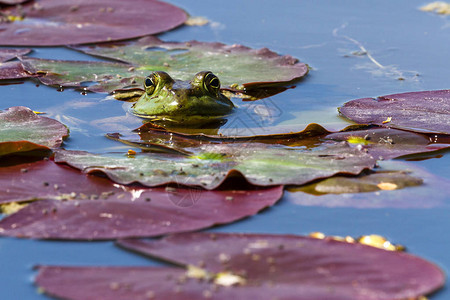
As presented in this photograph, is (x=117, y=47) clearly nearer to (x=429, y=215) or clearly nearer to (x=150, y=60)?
(x=150, y=60)

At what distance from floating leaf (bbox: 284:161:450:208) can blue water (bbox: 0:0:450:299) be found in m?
0.05

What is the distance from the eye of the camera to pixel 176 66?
5.96 meters

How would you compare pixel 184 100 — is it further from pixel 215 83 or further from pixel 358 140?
pixel 358 140

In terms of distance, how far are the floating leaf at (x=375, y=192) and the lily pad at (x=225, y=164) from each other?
0.06m

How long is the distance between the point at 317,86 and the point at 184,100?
140cm

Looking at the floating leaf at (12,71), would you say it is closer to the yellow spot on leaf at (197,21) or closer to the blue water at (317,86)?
the blue water at (317,86)

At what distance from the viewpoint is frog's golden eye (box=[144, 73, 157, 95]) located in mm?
5070

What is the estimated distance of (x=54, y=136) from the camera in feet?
13.6

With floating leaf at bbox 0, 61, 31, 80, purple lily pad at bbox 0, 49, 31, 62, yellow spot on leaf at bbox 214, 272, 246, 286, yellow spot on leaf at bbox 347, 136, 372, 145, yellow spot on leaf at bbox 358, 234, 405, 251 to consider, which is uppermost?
purple lily pad at bbox 0, 49, 31, 62

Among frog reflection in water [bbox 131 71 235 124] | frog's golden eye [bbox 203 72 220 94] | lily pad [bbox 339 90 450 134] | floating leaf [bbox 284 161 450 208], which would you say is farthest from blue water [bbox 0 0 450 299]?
frog's golden eye [bbox 203 72 220 94]

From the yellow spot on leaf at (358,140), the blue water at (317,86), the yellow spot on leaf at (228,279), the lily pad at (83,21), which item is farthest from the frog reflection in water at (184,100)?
the yellow spot on leaf at (228,279)

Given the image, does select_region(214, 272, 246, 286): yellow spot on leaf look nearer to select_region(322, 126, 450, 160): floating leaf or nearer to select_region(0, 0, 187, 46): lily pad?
select_region(322, 126, 450, 160): floating leaf

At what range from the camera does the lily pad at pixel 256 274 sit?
2.57m

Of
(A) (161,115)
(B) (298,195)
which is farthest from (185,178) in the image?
(A) (161,115)
